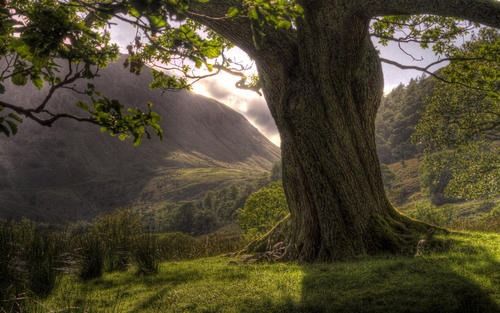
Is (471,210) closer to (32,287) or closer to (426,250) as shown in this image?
(426,250)

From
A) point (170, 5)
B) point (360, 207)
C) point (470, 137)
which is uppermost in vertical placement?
point (470, 137)

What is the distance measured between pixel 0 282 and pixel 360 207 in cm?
732

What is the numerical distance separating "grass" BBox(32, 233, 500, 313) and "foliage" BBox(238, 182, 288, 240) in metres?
12.2

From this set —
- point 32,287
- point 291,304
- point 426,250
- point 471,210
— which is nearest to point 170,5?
point 291,304

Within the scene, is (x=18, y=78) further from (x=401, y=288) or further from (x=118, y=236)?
(x=118, y=236)

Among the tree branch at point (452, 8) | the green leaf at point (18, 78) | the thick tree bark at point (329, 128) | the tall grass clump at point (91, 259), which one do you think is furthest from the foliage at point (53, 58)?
the tree branch at point (452, 8)

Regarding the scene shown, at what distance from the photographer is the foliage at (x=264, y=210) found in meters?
20.0

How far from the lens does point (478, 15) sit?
6.34 metres

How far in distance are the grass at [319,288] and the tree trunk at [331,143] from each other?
32.9 inches

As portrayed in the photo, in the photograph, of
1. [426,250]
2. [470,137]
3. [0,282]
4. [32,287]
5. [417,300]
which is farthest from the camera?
[470,137]

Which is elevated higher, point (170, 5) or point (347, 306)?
point (170, 5)

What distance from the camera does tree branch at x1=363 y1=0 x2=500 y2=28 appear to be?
6209 mm

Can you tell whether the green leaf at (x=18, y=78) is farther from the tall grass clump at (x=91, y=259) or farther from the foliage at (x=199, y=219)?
the foliage at (x=199, y=219)

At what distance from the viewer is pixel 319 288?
570 cm
